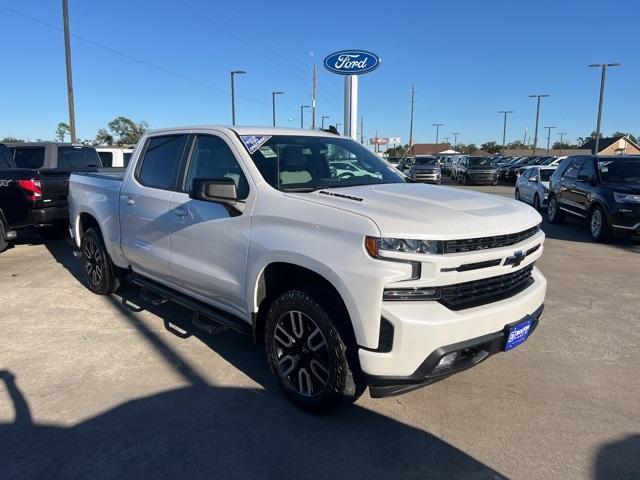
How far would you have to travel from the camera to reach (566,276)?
7156mm

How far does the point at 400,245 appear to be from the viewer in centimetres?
275

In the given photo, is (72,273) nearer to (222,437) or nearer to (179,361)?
(179,361)

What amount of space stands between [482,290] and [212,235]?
2007 millimetres

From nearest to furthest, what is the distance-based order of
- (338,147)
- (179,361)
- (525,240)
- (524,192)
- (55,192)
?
(525,240), (179,361), (338,147), (55,192), (524,192)

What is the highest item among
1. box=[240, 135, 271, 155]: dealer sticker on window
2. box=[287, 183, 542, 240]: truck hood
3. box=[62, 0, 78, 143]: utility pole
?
box=[62, 0, 78, 143]: utility pole

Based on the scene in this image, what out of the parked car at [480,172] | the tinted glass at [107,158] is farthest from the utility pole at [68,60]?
the parked car at [480,172]

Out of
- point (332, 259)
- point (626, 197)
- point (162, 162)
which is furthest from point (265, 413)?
point (626, 197)

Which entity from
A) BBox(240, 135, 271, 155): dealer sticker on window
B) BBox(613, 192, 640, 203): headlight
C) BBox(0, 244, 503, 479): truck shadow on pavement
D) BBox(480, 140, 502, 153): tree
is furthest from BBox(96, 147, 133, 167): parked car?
BBox(480, 140, 502, 153): tree

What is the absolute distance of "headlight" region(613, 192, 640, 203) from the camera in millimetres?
9047

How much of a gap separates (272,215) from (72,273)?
16.9 ft

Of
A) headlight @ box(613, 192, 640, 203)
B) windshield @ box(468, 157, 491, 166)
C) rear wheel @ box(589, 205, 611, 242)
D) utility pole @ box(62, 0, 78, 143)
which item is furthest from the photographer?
windshield @ box(468, 157, 491, 166)

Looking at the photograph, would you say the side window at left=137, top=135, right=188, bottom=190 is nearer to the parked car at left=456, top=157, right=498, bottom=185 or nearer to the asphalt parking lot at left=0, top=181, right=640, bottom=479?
the asphalt parking lot at left=0, top=181, right=640, bottom=479

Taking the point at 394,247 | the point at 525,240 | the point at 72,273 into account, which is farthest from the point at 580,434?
the point at 72,273

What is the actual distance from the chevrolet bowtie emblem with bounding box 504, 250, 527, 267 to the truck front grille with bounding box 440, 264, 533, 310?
87mm
